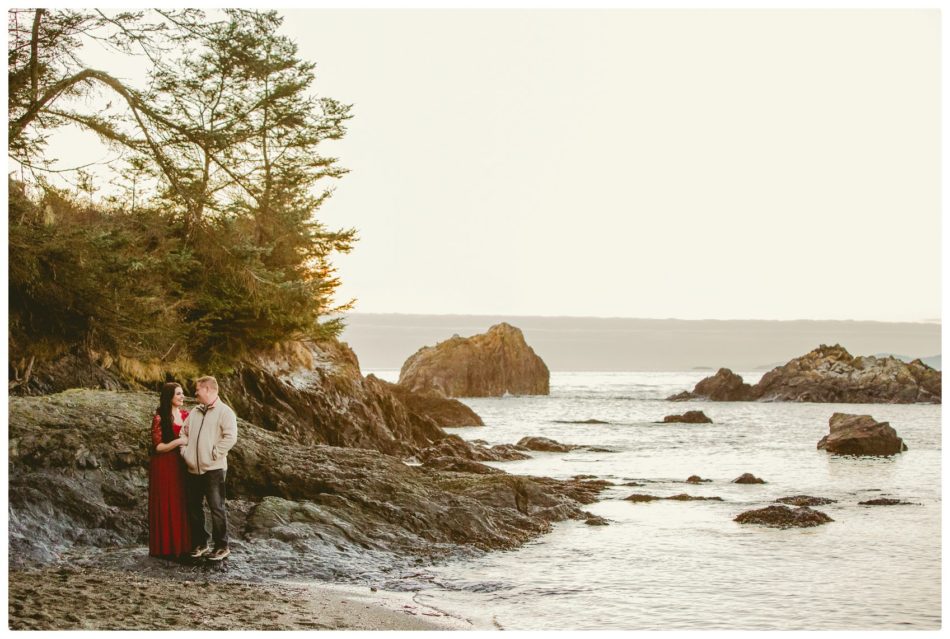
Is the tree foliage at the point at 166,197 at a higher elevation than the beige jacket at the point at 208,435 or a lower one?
higher

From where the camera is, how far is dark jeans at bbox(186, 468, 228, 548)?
1059 cm

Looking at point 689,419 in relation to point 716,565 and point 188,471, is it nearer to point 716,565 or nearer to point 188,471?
point 716,565

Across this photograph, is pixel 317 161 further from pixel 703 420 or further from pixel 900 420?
pixel 900 420

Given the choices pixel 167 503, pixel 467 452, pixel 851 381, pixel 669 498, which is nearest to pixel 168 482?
pixel 167 503

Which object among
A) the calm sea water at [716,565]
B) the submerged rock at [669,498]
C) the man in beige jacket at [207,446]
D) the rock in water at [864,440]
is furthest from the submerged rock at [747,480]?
the man in beige jacket at [207,446]

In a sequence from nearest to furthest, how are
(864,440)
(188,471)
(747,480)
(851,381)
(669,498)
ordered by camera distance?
(188,471), (669,498), (747,480), (864,440), (851,381)

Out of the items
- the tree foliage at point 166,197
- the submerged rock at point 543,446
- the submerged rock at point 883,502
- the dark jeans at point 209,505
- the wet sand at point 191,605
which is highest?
the tree foliage at point 166,197

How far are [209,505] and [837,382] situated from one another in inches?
3759

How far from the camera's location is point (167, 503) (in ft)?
34.9

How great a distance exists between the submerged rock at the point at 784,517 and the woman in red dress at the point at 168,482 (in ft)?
40.0

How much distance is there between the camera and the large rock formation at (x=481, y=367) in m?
119

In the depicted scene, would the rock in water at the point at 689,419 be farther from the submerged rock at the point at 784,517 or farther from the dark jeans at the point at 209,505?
the dark jeans at the point at 209,505

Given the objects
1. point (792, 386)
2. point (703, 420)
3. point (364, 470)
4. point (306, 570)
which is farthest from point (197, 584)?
point (792, 386)

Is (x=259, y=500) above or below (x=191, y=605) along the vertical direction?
above
